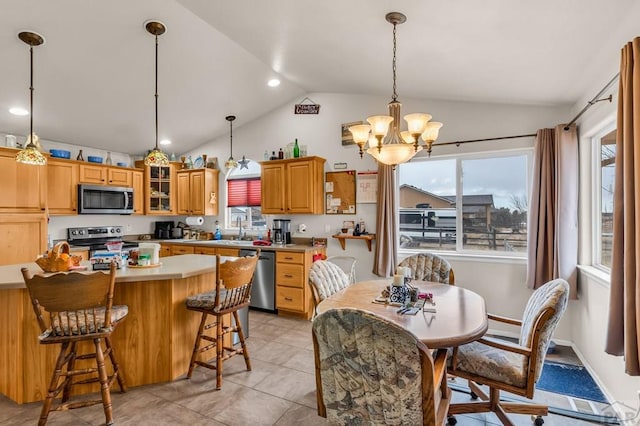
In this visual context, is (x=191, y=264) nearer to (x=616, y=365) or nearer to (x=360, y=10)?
(x=360, y=10)

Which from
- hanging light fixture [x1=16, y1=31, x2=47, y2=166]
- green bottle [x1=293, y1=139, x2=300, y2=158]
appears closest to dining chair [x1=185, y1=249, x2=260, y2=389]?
hanging light fixture [x1=16, y1=31, x2=47, y2=166]

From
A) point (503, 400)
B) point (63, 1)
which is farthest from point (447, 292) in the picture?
point (63, 1)

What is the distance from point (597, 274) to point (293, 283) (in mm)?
3048

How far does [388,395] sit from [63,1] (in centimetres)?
347

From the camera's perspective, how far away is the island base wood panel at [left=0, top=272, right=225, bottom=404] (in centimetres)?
228

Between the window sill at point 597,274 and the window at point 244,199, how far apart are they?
13.2 ft

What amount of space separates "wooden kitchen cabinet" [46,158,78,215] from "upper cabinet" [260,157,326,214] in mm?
2551

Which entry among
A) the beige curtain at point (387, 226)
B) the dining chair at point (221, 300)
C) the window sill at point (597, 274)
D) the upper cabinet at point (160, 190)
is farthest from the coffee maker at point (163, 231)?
the window sill at point (597, 274)

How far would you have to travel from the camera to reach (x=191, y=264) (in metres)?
2.80

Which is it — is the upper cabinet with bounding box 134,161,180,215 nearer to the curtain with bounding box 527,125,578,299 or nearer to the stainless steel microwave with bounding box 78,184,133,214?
the stainless steel microwave with bounding box 78,184,133,214

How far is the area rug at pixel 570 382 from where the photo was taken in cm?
244

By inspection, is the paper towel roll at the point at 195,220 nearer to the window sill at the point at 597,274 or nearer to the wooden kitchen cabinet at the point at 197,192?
the wooden kitchen cabinet at the point at 197,192

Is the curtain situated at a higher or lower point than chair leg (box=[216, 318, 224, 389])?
higher

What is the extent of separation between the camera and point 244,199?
5.38 metres
